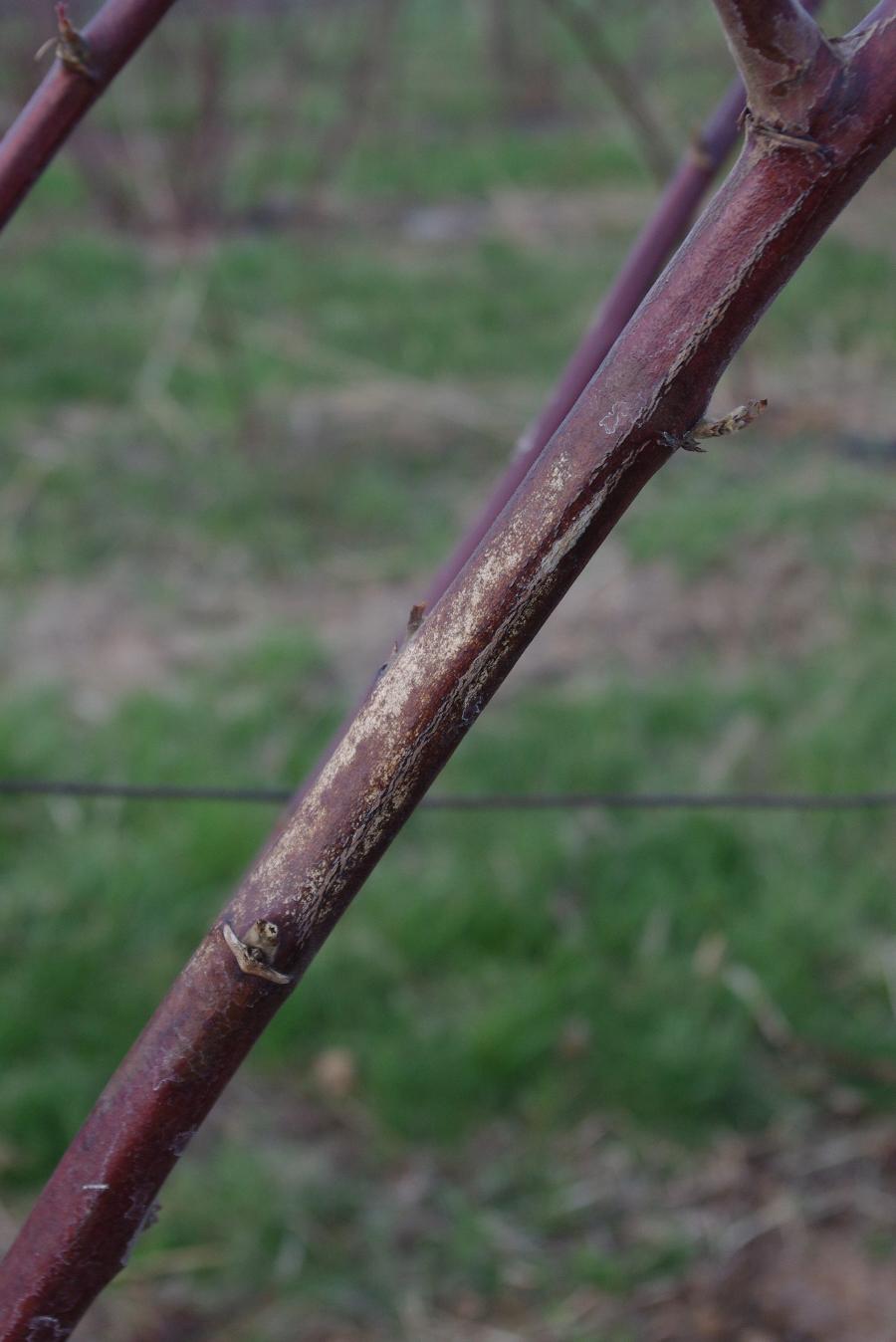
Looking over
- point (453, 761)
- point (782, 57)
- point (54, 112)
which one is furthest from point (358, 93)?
point (782, 57)

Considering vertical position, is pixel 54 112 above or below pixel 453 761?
above

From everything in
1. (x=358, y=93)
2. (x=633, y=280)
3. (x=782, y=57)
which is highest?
(x=782, y=57)

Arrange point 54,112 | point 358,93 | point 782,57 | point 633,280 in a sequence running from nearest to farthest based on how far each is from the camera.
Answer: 1. point 782,57
2. point 54,112
3. point 633,280
4. point 358,93

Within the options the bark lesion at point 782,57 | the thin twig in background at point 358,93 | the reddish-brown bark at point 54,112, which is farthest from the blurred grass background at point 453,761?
the bark lesion at point 782,57

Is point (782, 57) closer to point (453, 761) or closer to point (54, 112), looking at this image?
point (54, 112)

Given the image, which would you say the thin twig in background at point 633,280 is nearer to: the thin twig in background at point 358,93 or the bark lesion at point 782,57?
the bark lesion at point 782,57

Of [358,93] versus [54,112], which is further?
[358,93]
